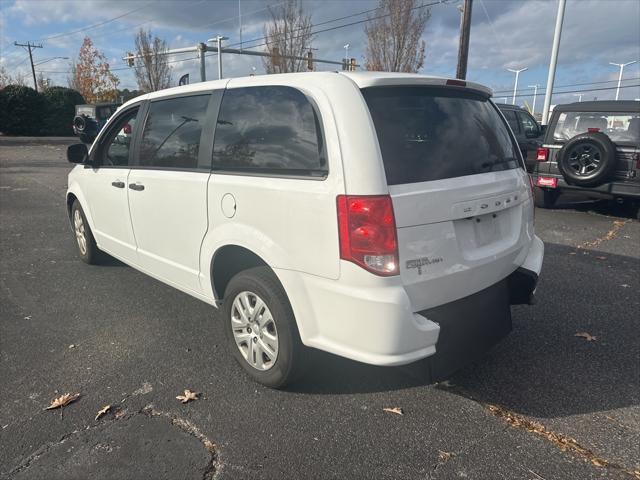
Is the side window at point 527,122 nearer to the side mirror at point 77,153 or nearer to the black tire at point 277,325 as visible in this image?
the side mirror at point 77,153

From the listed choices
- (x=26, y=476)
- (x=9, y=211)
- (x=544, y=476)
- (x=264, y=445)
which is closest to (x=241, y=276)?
(x=264, y=445)

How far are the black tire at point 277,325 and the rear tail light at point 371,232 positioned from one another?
0.60 metres

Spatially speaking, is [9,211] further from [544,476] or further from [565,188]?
[565,188]

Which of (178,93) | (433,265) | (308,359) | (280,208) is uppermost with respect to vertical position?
(178,93)

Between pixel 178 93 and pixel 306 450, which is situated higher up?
pixel 178 93

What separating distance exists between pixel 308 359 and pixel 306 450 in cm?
54

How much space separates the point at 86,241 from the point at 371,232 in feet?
13.3

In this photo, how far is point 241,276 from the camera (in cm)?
303

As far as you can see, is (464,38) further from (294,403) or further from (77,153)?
(294,403)

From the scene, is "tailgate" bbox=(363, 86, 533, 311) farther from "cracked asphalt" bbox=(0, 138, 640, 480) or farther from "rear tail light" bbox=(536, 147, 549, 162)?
"rear tail light" bbox=(536, 147, 549, 162)

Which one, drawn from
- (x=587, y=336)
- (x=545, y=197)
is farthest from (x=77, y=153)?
(x=545, y=197)

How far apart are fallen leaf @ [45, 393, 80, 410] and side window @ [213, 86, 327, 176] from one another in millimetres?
1665

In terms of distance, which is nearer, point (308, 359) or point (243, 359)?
point (308, 359)

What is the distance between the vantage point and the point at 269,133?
2900mm
